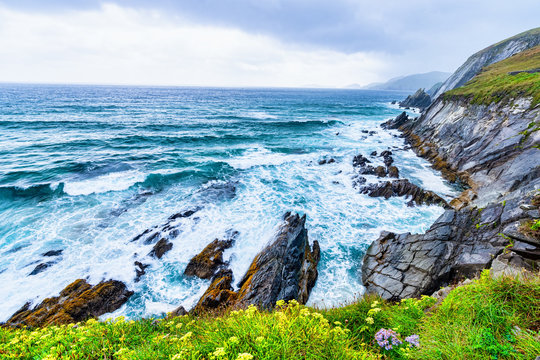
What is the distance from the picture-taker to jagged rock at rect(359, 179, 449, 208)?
1818cm

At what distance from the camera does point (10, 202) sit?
1859cm

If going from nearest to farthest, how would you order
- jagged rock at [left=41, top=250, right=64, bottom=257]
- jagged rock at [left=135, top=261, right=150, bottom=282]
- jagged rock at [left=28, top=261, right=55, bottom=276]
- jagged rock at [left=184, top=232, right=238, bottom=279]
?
jagged rock at [left=28, top=261, right=55, bottom=276], jagged rock at [left=135, top=261, right=150, bottom=282], jagged rock at [left=184, top=232, right=238, bottom=279], jagged rock at [left=41, top=250, right=64, bottom=257]

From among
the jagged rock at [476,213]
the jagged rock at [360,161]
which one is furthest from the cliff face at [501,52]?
the jagged rock at [360,161]

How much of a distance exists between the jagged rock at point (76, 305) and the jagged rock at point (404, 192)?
20.8 m

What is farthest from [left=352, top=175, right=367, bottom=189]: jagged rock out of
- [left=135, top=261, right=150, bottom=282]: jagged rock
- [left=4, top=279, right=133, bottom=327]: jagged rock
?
[left=4, top=279, right=133, bottom=327]: jagged rock

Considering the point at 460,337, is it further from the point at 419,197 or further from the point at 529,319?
the point at 419,197

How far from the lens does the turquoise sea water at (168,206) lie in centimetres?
1218

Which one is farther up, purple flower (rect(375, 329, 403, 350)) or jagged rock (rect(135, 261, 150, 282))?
purple flower (rect(375, 329, 403, 350))

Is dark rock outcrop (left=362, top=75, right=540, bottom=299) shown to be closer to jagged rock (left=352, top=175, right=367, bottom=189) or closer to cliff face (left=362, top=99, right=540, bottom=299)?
cliff face (left=362, top=99, right=540, bottom=299)

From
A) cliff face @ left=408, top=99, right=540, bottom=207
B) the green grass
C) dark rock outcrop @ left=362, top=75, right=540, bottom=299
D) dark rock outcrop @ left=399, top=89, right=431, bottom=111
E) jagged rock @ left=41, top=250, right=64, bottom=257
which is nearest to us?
the green grass

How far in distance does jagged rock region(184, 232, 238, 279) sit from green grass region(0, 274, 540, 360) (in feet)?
26.9

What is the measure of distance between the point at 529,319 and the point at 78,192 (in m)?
28.2


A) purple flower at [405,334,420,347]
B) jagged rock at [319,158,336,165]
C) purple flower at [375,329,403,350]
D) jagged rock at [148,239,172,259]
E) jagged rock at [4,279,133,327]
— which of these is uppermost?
purple flower at [405,334,420,347]

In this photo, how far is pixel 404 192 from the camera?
782 inches
